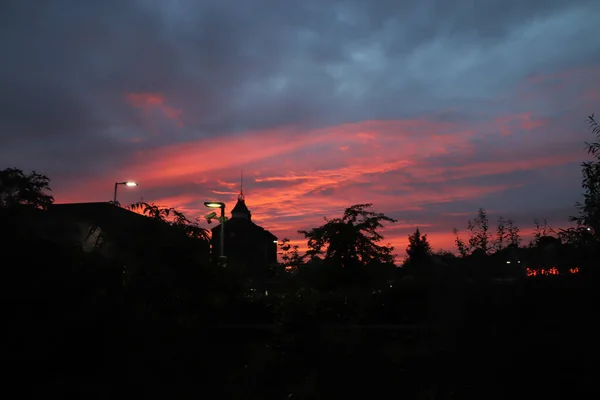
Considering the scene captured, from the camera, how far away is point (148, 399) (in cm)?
782

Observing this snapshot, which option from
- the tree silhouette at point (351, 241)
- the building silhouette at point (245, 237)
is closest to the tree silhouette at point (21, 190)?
the tree silhouette at point (351, 241)

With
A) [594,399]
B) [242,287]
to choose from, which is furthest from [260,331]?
[594,399]

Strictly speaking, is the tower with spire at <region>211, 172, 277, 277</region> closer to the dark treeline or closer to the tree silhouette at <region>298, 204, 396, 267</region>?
the tree silhouette at <region>298, 204, 396, 267</region>

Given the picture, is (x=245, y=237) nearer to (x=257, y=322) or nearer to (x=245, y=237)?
(x=245, y=237)

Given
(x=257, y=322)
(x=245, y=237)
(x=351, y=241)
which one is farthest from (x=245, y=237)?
(x=257, y=322)

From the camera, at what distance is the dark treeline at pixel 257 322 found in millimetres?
6840

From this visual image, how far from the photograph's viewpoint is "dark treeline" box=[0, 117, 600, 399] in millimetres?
6840

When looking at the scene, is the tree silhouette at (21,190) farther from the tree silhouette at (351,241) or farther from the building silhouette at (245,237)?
the building silhouette at (245,237)

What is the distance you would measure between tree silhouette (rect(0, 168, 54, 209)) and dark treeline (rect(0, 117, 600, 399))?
0.8 inches

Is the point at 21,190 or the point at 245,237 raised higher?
the point at 245,237

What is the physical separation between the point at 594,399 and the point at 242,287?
578cm

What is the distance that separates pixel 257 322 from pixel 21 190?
4523 mm

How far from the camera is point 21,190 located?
27.2 ft

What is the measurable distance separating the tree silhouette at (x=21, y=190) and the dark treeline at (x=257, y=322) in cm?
2
